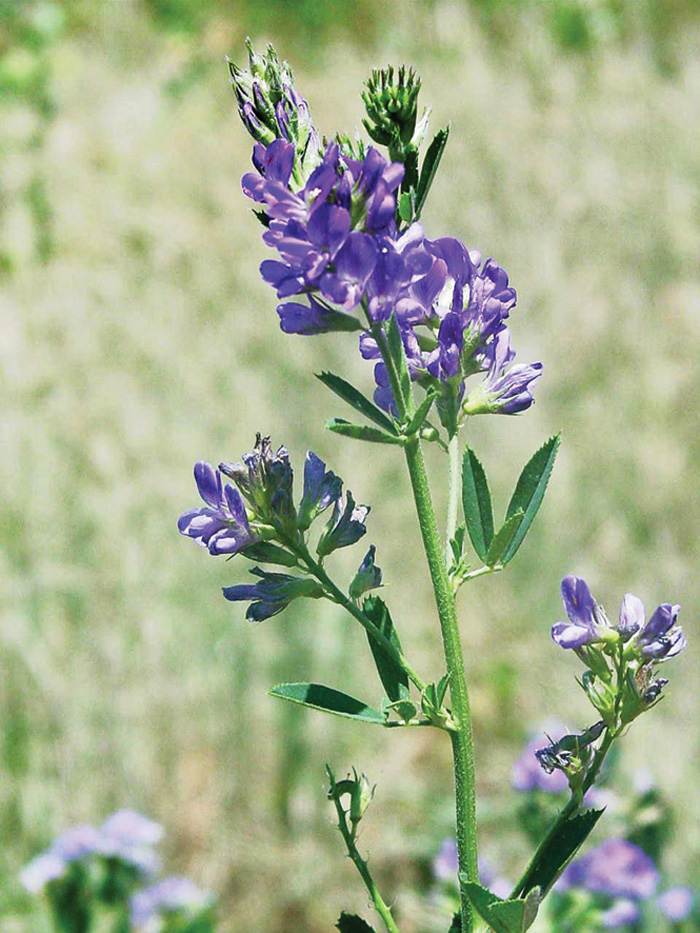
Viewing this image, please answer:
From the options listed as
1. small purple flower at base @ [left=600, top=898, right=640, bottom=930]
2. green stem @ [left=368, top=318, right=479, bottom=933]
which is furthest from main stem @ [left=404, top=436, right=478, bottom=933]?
small purple flower at base @ [left=600, top=898, right=640, bottom=930]

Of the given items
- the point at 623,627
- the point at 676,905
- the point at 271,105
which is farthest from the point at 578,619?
the point at 676,905

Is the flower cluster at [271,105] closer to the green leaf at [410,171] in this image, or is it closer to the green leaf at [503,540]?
the green leaf at [410,171]

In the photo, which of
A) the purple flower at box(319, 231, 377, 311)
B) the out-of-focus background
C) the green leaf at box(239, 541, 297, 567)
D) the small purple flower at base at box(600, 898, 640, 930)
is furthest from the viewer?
the out-of-focus background

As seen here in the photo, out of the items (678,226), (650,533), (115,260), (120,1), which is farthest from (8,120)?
(650,533)

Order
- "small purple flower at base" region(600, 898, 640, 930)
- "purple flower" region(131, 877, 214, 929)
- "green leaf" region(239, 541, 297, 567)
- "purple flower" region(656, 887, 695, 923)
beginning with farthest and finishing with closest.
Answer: "purple flower" region(131, 877, 214, 929), "purple flower" region(656, 887, 695, 923), "small purple flower at base" region(600, 898, 640, 930), "green leaf" region(239, 541, 297, 567)

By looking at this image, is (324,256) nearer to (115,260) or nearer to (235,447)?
(235,447)

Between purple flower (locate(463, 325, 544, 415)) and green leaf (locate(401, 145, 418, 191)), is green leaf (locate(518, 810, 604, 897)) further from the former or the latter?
green leaf (locate(401, 145, 418, 191))
